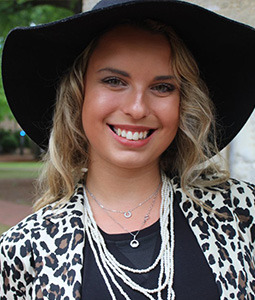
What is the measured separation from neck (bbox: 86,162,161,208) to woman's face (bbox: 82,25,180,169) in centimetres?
12

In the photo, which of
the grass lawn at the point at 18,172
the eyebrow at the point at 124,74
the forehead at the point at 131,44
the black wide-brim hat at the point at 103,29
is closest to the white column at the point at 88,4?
the black wide-brim hat at the point at 103,29

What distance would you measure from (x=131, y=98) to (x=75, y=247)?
64cm

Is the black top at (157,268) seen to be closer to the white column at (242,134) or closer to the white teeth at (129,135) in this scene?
the white teeth at (129,135)

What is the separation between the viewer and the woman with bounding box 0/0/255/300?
Result: 5.04 feet

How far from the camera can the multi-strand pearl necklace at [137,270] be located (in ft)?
4.90

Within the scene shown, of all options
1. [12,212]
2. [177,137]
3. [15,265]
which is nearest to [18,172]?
[12,212]

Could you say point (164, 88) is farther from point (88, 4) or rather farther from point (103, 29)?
point (88, 4)

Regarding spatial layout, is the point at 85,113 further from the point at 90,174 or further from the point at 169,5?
the point at 169,5

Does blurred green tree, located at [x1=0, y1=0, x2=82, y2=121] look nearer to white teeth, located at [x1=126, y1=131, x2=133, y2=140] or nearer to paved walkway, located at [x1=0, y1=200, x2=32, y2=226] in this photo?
paved walkway, located at [x1=0, y1=200, x2=32, y2=226]

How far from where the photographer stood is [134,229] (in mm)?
1670

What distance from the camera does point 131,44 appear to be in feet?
5.22

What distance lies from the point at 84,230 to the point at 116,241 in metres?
0.15

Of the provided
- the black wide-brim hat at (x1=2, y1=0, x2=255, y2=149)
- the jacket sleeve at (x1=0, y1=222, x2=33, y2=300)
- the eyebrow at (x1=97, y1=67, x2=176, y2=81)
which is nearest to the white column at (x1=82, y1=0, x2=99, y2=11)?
the black wide-brim hat at (x1=2, y1=0, x2=255, y2=149)

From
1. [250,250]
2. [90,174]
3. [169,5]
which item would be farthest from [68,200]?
[169,5]
